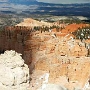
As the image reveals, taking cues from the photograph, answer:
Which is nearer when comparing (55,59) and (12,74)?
(12,74)

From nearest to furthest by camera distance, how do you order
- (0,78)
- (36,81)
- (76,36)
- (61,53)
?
(0,78), (36,81), (61,53), (76,36)

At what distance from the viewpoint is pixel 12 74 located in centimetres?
3083

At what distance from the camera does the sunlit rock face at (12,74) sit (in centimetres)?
3050

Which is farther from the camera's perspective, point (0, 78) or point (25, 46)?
point (25, 46)

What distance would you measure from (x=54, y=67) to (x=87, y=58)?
368 cm

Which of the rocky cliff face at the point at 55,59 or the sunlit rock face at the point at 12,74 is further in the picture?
the rocky cliff face at the point at 55,59

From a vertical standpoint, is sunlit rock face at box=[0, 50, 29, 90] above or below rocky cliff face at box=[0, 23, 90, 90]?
above

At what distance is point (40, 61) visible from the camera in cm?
4616

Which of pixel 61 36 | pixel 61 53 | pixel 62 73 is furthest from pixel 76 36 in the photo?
pixel 62 73

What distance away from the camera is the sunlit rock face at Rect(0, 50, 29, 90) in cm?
3050

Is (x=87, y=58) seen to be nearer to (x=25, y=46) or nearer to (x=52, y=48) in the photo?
(x=52, y=48)

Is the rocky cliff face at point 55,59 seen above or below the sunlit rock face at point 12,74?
below

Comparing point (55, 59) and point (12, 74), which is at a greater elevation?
point (12, 74)

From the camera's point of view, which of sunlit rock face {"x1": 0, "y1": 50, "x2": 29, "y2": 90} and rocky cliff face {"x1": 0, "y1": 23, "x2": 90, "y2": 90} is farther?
rocky cliff face {"x1": 0, "y1": 23, "x2": 90, "y2": 90}
